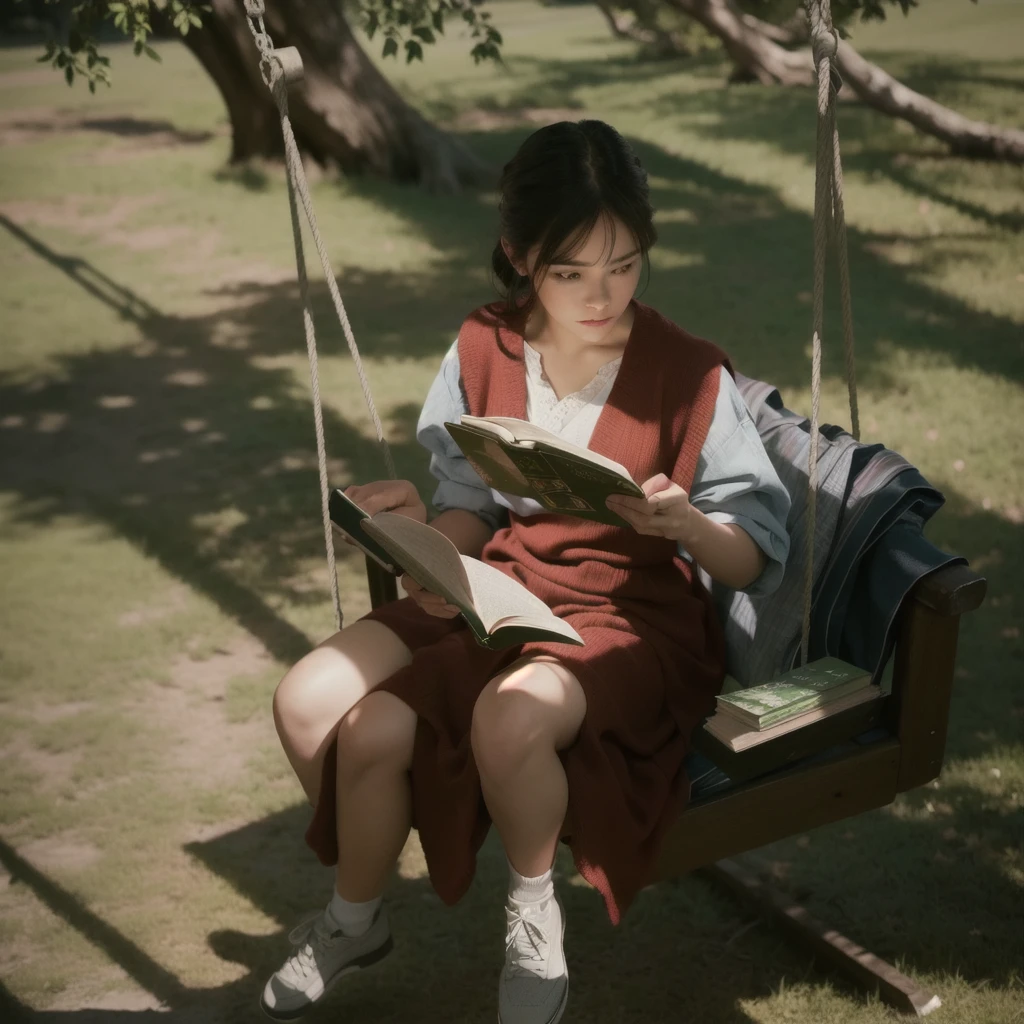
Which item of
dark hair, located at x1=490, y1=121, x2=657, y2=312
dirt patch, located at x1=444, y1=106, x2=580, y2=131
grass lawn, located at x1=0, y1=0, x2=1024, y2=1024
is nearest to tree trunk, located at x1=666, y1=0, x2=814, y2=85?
grass lawn, located at x1=0, y1=0, x2=1024, y2=1024

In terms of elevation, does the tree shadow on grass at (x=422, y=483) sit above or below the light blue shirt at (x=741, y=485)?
below

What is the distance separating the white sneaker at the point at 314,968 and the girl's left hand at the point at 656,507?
99 centimetres

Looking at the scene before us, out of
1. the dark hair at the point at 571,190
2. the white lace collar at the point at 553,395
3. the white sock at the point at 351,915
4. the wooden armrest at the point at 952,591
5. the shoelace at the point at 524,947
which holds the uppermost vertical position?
the dark hair at the point at 571,190

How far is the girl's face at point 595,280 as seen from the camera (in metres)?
2.46

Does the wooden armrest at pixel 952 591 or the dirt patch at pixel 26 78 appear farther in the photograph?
the dirt patch at pixel 26 78

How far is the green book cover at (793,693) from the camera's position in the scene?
89.8 inches

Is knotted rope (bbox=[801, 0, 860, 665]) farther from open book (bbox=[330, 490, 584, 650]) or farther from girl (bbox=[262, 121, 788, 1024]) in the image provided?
open book (bbox=[330, 490, 584, 650])

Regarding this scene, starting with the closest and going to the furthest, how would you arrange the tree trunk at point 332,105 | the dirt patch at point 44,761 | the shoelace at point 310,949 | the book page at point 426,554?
1. the book page at point 426,554
2. the shoelace at point 310,949
3. the dirt patch at point 44,761
4. the tree trunk at point 332,105

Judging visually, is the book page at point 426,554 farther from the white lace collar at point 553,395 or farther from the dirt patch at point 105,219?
the dirt patch at point 105,219

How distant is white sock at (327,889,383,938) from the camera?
8.36 ft

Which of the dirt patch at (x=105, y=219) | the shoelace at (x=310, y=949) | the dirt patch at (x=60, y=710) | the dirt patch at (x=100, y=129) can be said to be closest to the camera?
the shoelace at (x=310, y=949)

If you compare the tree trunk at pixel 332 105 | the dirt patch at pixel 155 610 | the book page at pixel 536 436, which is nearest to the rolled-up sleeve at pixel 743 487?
the book page at pixel 536 436

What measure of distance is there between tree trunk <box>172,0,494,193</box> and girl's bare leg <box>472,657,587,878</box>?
9463 millimetres

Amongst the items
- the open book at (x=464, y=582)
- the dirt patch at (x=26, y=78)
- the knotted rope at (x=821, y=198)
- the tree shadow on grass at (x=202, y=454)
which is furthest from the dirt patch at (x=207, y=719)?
the dirt patch at (x=26, y=78)
